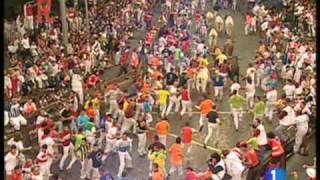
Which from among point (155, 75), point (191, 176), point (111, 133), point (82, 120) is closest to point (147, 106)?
point (155, 75)

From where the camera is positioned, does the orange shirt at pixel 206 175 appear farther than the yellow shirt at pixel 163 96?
No

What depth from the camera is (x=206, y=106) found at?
9688 millimetres

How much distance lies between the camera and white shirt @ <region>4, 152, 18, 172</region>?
30.0 ft

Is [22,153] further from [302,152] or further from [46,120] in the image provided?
[302,152]

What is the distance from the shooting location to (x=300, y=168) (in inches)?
363

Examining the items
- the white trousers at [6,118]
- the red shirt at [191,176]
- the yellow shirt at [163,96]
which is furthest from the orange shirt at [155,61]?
the white trousers at [6,118]

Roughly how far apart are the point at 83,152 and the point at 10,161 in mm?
813

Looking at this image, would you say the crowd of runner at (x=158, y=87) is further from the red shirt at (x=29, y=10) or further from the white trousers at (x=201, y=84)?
the red shirt at (x=29, y=10)

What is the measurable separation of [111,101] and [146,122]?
0.46m

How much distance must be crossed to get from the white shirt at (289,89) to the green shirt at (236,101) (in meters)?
0.50

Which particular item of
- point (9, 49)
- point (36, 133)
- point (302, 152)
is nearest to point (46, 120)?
point (36, 133)

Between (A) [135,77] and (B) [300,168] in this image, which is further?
(A) [135,77]

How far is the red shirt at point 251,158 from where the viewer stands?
365 inches

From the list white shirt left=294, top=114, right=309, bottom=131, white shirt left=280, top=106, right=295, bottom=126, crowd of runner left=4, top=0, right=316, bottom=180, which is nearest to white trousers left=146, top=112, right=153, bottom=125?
crowd of runner left=4, top=0, right=316, bottom=180
